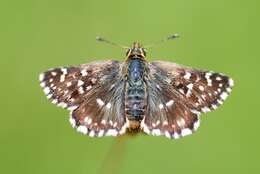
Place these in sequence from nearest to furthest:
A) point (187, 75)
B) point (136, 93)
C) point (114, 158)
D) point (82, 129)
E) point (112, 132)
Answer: point (114, 158), point (112, 132), point (82, 129), point (136, 93), point (187, 75)

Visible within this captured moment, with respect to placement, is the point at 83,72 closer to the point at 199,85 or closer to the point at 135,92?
the point at 135,92

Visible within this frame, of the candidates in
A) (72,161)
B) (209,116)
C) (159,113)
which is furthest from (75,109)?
(209,116)

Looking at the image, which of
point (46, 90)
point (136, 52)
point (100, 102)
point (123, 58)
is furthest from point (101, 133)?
point (123, 58)

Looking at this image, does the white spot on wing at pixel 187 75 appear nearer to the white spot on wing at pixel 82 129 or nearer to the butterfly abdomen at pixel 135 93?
the butterfly abdomen at pixel 135 93

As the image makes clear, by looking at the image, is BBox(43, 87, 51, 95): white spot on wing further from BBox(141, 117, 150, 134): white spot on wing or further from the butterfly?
BBox(141, 117, 150, 134): white spot on wing

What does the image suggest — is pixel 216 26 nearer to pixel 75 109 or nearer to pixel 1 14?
pixel 1 14

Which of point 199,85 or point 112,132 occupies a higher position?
point 199,85

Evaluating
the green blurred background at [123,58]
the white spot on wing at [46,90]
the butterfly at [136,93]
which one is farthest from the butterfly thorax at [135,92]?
the green blurred background at [123,58]
